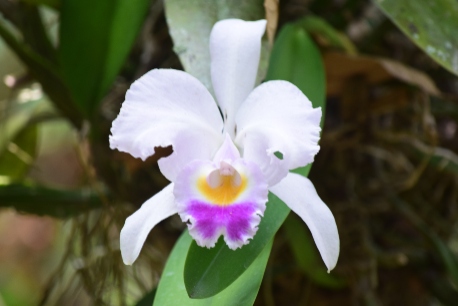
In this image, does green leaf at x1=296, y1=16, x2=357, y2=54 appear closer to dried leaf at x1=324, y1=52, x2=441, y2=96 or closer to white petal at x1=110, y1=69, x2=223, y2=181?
dried leaf at x1=324, y1=52, x2=441, y2=96

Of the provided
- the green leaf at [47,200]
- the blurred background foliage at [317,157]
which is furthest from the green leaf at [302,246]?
the green leaf at [47,200]

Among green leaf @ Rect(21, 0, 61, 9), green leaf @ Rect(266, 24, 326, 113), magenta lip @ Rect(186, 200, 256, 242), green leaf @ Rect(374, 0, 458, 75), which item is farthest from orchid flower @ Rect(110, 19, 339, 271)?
green leaf @ Rect(21, 0, 61, 9)

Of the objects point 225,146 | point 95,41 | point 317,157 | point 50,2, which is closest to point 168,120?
point 225,146

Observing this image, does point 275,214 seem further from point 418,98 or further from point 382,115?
point 382,115

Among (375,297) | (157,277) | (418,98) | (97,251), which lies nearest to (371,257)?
(375,297)

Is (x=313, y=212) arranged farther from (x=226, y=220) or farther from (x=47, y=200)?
(x=47, y=200)

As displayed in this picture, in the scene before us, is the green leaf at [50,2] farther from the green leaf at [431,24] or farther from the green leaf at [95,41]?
the green leaf at [431,24]

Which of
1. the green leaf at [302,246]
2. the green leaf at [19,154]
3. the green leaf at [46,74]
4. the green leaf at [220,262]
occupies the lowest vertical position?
the green leaf at [19,154]

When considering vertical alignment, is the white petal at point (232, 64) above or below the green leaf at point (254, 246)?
above
